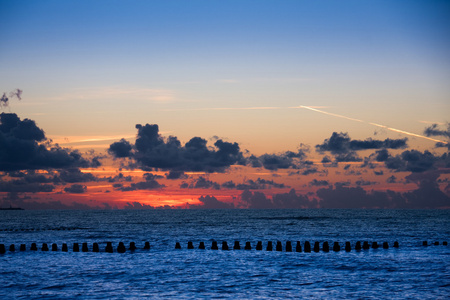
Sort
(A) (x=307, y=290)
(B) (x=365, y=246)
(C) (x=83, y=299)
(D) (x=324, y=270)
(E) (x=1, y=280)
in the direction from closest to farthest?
(C) (x=83, y=299) → (A) (x=307, y=290) → (E) (x=1, y=280) → (D) (x=324, y=270) → (B) (x=365, y=246)

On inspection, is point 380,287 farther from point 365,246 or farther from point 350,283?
point 365,246

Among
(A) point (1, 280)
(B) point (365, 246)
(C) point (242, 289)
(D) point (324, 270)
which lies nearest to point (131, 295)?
→ (C) point (242, 289)

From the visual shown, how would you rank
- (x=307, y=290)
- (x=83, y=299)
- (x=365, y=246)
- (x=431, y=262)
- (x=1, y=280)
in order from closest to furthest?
(x=83, y=299)
(x=307, y=290)
(x=1, y=280)
(x=431, y=262)
(x=365, y=246)

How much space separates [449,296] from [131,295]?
15895mm

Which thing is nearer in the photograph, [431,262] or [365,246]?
[431,262]

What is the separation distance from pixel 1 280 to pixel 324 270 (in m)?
20.5

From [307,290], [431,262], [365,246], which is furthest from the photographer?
[365,246]

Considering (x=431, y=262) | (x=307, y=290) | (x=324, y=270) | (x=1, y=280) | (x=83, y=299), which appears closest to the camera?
(x=83, y=299)

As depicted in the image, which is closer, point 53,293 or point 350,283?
point 53,293

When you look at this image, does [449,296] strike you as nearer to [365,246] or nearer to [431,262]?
[431,262]

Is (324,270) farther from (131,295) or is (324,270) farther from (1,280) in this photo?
(1,280)

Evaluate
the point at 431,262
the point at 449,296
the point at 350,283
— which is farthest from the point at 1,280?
the point at 431,262

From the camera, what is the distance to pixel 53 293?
1052 inches

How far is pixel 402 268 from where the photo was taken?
3672 centimetres
